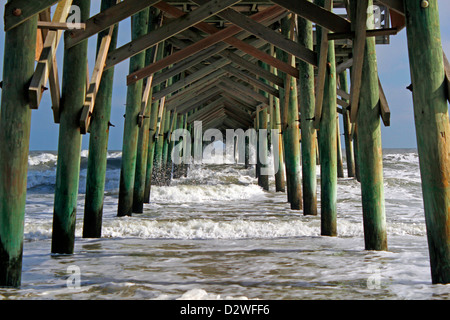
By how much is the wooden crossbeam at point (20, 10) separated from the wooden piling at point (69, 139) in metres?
1.08

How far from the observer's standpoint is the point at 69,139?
4.02 meters

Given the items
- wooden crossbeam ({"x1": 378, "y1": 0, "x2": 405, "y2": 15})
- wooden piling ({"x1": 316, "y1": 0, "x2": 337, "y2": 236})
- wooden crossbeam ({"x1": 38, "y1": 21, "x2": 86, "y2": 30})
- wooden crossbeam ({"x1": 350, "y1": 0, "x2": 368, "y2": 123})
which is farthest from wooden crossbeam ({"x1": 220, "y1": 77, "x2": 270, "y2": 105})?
wooden crossbeam ({"x1": 378, "y1": 0, "x2": 405, "y2": 15})

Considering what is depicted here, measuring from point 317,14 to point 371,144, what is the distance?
4.22ft

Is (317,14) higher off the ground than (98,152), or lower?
higher

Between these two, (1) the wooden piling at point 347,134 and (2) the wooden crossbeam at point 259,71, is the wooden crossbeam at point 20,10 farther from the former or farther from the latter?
(1) the wooden piling at point 347,134

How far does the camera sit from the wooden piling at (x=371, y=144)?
3998mm

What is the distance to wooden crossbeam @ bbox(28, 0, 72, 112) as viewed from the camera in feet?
9.69

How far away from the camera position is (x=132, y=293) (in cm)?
285

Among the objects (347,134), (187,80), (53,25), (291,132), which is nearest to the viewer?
(53,25)

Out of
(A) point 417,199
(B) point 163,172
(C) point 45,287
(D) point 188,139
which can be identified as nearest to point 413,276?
(C) point 45,287

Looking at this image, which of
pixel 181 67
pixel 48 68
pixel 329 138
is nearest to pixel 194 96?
pixel 181 67

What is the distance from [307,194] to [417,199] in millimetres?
5185

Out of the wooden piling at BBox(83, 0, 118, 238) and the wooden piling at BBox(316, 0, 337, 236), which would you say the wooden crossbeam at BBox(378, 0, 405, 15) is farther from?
the wooden piling at BBox(83, 0, 118, 238)

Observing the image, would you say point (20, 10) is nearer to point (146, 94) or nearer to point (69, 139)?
point (69, 139)
